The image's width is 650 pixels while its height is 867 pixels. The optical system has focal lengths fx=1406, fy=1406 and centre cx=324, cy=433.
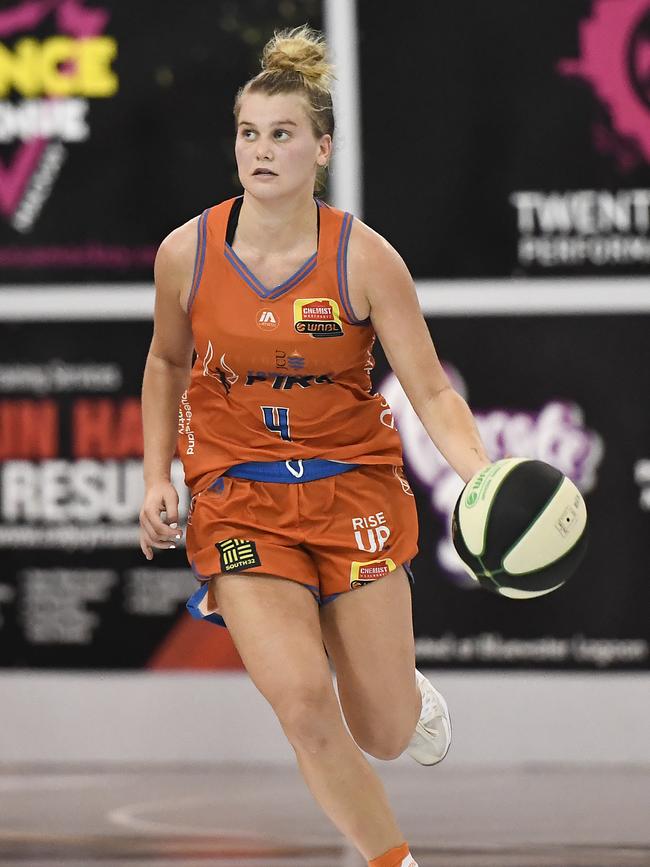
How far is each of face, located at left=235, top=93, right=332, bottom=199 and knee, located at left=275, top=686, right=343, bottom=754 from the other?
1.06 metres

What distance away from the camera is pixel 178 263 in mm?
3127

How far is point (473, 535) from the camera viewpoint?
2773mm

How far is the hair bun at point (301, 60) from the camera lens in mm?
3074

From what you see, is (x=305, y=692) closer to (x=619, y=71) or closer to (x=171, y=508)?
(x=171, y=508)

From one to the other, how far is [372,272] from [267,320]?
9.8 inches

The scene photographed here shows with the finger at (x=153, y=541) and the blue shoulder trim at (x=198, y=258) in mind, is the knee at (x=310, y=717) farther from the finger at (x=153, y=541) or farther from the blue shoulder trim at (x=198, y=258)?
the blue shoulder trim at (x=198, y=258)

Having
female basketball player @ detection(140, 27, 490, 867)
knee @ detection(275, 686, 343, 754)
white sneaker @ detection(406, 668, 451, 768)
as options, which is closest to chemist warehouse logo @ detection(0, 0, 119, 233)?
female basketball player @ detection(140, 27, 490, 867)

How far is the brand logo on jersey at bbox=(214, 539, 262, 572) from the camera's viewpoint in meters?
3.02

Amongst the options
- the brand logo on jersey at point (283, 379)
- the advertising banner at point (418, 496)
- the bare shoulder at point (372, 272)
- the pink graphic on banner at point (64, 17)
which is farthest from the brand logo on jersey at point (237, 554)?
the pink graphic on banner at point (64, 17)

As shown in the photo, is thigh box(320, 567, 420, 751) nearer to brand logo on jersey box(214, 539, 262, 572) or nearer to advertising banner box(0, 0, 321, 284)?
brand logo on jersey box(214, 539, 262, 572)

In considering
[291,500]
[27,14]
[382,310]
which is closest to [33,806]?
[291,500]

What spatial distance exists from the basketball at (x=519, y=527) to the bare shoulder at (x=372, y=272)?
1.58ft

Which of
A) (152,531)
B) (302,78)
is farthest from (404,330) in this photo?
(152,531)

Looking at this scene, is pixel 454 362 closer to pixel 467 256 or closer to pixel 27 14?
pixel 467 256
